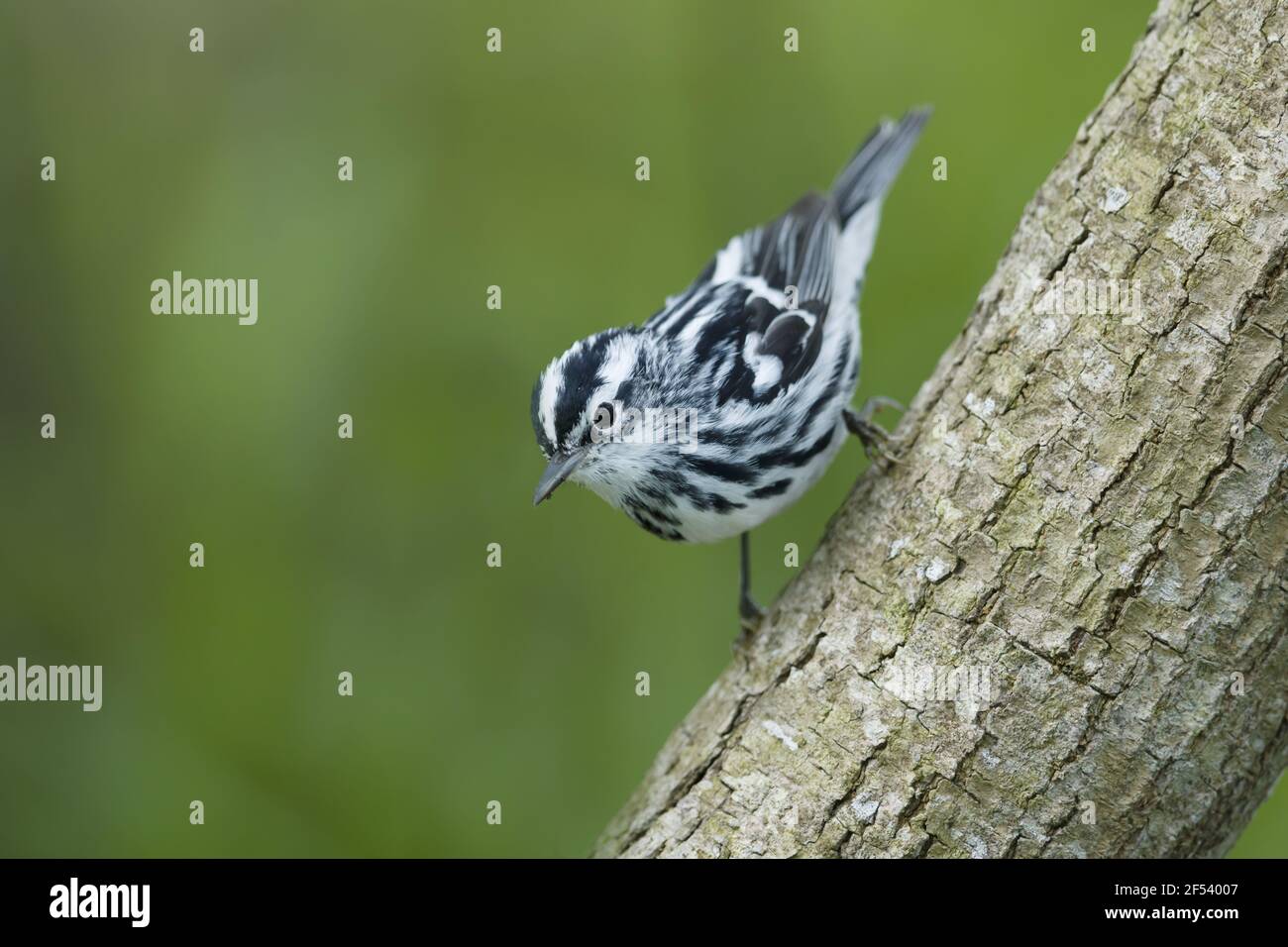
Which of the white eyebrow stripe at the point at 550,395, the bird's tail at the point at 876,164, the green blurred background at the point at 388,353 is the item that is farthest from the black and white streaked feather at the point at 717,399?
the green blurred background at the point at 388,353

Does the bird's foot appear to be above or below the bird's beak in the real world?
below

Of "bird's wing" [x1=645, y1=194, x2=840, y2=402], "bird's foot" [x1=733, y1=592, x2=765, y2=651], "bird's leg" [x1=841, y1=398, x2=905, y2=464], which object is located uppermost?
"bird's wing" [x1=645, y1=194, x2=840, y2=402]

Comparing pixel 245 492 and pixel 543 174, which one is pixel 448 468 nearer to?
pixel 245 492

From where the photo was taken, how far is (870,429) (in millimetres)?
3285

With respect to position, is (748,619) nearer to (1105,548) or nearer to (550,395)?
(550,395)

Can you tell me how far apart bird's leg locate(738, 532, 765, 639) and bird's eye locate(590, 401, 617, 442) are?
71cm

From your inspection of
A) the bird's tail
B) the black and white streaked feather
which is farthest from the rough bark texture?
the bird's tail

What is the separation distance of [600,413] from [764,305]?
80 cm

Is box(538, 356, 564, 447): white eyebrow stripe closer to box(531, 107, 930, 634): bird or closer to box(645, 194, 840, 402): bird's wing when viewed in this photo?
box(531, 107, 930, 634): bird

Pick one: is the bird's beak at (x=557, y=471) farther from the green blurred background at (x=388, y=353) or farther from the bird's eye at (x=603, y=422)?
the green blurred background at (x=388, y=353)

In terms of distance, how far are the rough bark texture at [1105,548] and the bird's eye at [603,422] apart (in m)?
0.82

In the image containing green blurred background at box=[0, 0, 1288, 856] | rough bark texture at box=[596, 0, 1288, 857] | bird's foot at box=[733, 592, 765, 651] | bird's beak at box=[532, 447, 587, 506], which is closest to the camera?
rough bark texture at box=[596, 0, 1288, 857]

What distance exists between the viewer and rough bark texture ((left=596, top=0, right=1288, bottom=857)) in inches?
101

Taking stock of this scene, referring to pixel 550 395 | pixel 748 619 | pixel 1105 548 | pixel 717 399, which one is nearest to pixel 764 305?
pixel 717 399
